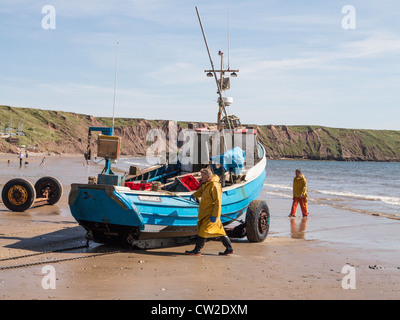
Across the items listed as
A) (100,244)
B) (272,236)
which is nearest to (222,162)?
(272,236)

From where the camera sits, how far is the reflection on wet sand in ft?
40.9

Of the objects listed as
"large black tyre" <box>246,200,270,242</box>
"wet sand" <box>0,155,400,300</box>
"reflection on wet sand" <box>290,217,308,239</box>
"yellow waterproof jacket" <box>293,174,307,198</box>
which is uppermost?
"yellow waterproof jacket" <box>293,174,307,198</box>

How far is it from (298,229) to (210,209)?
5593 millimetres

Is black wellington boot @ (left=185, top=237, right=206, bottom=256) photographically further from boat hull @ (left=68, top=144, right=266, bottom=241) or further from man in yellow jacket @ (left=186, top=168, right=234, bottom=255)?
boat hull @ (left=68, top=144, right=266, bottom=241)

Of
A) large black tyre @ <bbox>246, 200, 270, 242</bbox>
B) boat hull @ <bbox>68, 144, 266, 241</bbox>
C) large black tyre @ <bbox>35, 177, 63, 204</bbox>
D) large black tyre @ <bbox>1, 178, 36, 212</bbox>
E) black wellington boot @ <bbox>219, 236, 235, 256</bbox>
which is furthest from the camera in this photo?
large black tyre @ <bbox>35, 177, 63, 204</bbox>

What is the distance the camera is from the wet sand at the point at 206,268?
6328mm

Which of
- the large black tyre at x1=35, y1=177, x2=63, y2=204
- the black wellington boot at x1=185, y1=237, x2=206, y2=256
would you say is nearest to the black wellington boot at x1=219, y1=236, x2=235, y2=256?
the black wellington boot at x1=185, y1=237, x2=206, y2=256

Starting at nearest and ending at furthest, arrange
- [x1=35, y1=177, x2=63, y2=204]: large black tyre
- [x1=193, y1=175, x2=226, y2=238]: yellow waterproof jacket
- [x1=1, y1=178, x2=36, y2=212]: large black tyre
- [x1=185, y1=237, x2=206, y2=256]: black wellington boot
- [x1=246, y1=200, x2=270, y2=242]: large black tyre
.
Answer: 1. [x1=193, y1=175, x2=226, y2=238]: yellow waterproof jacket
2. [x1=185, y1=237, x2=206, y2=256]: black wellington boot
3. [x1=246, y1=200, x2=270, y2=242]: large black tyre
4. [x1=1, y1=178, x2=36, y2=212]: large black tyre
5. [x1=35, y1=177, x2=63, y2=204]: large black tyre

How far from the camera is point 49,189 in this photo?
52.8 feet

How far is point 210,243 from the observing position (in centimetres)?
1073

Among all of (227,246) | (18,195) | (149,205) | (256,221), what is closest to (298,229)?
(256,221)

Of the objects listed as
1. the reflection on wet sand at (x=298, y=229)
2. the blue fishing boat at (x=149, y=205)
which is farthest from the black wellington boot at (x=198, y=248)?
the reflection on wet sand at (x=298, y=229)

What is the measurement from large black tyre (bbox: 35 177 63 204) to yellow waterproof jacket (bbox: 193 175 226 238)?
8.60 meters
